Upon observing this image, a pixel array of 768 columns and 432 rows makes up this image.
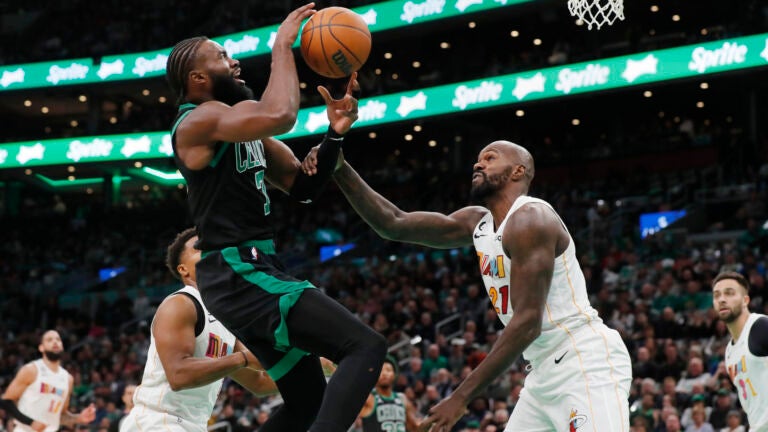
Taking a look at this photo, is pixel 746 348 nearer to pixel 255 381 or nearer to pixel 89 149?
pixel 255 381

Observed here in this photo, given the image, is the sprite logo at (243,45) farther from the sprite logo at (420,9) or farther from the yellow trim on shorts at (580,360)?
the yellow trim on shorts at (580,360)

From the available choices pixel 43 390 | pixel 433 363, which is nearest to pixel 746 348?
pixel 43 390

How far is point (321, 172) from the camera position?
200 inches

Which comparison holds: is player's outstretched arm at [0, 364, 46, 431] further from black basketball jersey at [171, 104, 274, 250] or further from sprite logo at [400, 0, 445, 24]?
sprite logo at [400, 0, 445, 24]

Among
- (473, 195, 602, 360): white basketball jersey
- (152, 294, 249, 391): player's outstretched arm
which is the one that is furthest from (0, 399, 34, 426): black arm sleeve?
(473, 195, 602, 360): white basketball jersey

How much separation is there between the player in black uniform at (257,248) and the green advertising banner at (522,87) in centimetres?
1776

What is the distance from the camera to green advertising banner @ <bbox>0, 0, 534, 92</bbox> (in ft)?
83.0

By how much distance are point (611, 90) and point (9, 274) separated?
18926 mm

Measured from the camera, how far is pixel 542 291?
5.30 meters

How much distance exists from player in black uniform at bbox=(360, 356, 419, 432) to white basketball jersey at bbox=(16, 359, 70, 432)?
3392 mm

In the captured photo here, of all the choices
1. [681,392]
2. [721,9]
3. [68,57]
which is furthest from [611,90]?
[68,57]

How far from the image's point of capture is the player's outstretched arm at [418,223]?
6254mm

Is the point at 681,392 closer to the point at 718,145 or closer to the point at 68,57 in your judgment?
the point at 718,145

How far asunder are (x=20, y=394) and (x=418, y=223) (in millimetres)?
6723
